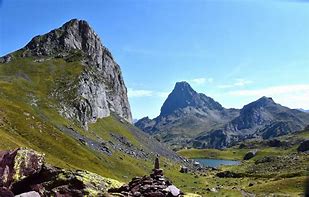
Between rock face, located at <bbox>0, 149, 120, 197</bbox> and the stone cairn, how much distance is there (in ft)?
5.12

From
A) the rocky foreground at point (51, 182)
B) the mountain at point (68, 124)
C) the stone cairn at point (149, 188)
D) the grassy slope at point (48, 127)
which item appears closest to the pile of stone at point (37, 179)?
the rocky foreground at point (51, 182)

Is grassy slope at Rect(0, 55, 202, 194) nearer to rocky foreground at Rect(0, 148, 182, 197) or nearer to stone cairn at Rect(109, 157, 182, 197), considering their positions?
rocky foreground at Rect(0, 148, 182, 197)

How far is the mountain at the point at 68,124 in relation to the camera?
9713 centimetres

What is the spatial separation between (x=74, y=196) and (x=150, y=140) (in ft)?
536

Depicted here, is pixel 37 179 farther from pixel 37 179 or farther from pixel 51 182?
pixel 51 182

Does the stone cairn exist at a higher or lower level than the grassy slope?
lower

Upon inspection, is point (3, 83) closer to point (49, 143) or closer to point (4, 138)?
point (49, 143)

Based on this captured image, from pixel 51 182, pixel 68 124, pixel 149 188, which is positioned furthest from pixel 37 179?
pixel 68 124

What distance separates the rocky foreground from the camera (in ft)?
88.7

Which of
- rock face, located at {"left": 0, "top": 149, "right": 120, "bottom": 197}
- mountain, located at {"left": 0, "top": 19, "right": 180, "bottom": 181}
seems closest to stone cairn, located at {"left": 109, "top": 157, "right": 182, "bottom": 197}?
rock face, located at {"left": 0, "top": 149, "right": 120, "bottom": 197}

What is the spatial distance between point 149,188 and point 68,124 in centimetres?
11143

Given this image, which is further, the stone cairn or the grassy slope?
the grassy slope

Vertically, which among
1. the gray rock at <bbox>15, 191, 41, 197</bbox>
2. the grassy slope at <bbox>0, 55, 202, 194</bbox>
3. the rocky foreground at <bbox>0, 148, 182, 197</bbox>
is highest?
the grassy slope at <bbox>0, 55, 202, 194</bbox>

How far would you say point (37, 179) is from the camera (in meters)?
28.9
